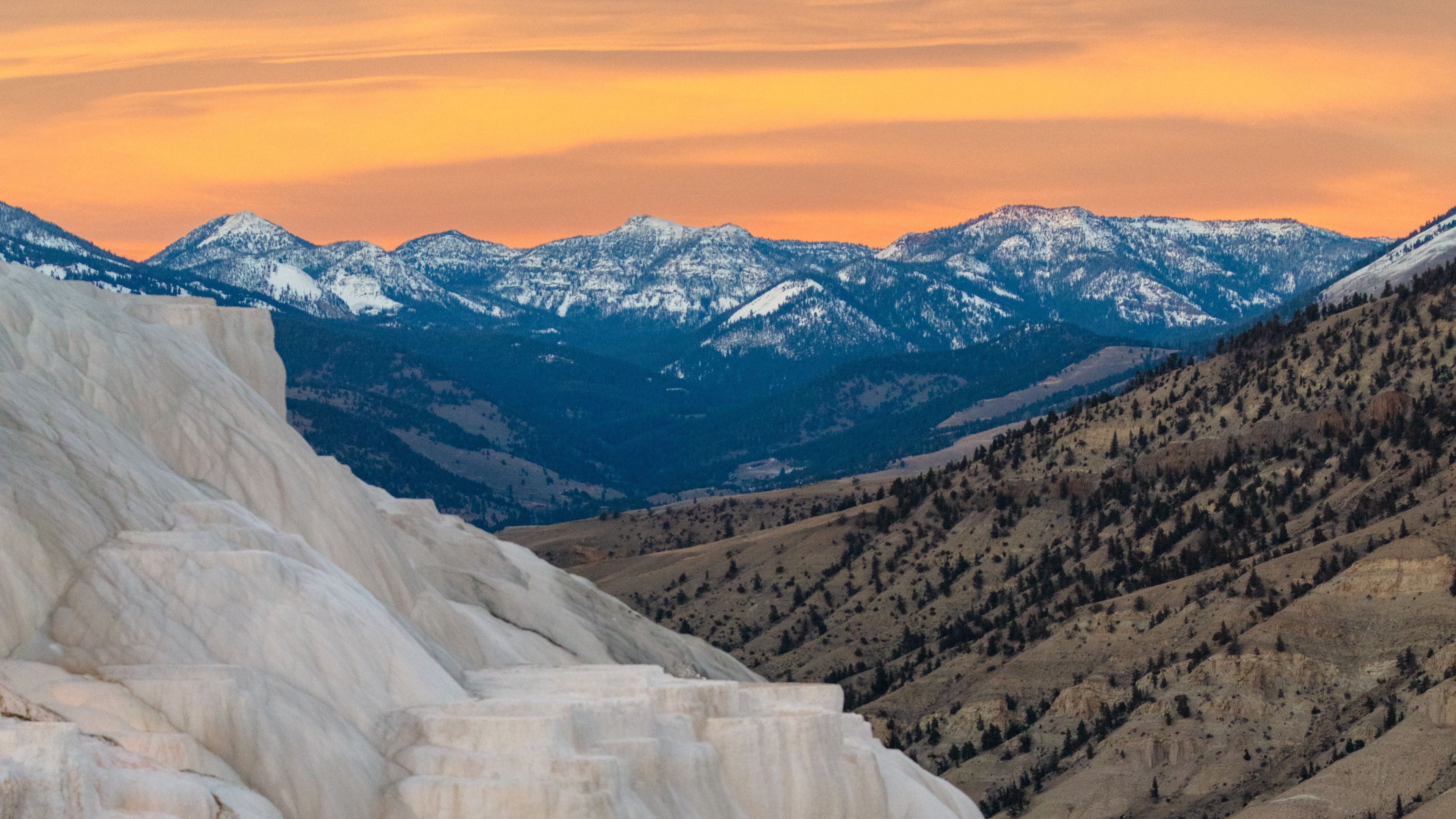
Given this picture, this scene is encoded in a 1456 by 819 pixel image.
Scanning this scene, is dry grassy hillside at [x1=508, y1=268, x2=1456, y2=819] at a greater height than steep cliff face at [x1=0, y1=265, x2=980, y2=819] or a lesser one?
lesser

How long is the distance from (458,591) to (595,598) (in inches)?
708

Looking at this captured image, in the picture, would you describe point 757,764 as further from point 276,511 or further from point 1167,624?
point 1167,624

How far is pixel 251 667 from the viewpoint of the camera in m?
57.8

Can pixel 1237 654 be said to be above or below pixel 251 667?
below

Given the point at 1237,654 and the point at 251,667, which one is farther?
the point at 1237,654

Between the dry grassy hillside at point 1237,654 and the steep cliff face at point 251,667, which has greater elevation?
the steep cliff face at point 251,667

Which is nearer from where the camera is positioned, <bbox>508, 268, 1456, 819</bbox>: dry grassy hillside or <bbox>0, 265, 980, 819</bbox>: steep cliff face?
<bbox>0, 265, 980, 819</bbox>: steep cliff face

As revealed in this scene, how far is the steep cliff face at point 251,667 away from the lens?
5184 cm

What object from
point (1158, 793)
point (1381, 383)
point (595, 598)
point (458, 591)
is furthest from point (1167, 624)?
point (458, 591)

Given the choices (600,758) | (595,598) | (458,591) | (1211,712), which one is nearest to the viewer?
(600,758)

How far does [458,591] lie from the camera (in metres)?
98.7

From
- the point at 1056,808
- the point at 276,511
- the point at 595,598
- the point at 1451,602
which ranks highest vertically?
the point at 276,511

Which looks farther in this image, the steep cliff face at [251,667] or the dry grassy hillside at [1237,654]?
the dry grassy hillside at [1237,654]

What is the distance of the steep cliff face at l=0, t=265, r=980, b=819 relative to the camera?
2041 inches
